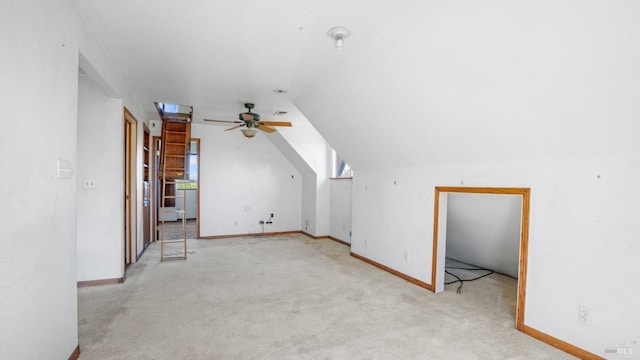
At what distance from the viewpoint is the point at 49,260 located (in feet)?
6.18

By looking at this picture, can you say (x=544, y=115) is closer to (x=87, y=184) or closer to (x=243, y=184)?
(x=87, y=184)

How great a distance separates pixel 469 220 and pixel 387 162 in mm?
1469

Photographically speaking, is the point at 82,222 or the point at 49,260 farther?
the point at 82,222

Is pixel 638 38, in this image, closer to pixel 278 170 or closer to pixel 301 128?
pixel 301 128

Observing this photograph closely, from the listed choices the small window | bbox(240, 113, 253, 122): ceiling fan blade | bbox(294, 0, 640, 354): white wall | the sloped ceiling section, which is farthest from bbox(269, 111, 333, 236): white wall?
bbox(294, 0, 640, 354): white wall

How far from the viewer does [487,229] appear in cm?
429

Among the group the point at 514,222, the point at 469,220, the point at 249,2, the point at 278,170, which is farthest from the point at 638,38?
the point at 278,170

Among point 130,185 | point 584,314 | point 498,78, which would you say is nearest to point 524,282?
point 584,314

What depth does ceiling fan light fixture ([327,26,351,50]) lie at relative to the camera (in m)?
2.58

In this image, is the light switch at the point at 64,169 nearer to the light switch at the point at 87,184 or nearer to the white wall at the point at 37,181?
the white wall at the point at 37,181

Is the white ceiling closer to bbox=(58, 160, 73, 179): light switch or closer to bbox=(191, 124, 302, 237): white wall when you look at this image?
bbox=(58, 160, 73, 179): light switch

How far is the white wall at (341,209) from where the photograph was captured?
6414mm

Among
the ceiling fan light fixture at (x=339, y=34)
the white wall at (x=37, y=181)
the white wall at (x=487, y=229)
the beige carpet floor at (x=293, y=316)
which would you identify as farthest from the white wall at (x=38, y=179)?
the white wall at (x=487, y=229)

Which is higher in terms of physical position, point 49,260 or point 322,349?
point 49,260
